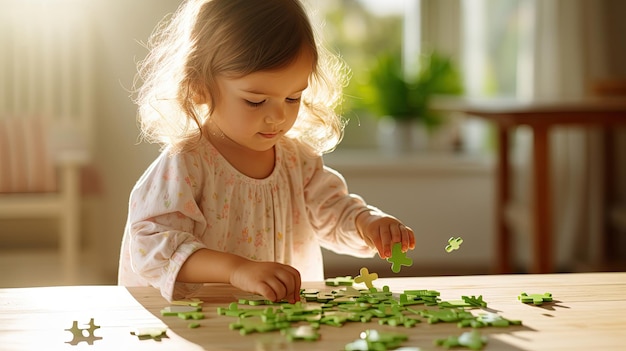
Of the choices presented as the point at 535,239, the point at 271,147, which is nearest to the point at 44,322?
the point at 271,147

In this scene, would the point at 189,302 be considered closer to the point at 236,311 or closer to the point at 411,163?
the point at 236,311

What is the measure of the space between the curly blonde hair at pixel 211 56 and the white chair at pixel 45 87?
9.07ft

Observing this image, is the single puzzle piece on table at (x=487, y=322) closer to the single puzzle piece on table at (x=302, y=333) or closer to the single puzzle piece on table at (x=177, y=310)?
the single puzzle piece on table at (x=302, y=333)

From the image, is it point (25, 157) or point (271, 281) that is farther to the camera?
point (25, 157)

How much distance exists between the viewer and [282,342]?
88cm

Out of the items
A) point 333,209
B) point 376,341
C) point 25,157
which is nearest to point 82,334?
point 376,341

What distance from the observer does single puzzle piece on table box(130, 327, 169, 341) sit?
2.92ft

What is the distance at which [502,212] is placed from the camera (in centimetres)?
412

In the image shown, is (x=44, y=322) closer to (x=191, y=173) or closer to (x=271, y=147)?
(x=191, y=173)

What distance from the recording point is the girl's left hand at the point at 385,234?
129 cm

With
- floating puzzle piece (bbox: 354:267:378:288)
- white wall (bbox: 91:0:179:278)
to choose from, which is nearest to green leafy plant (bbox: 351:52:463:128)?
white wall (bbox: 91:0:179:278)

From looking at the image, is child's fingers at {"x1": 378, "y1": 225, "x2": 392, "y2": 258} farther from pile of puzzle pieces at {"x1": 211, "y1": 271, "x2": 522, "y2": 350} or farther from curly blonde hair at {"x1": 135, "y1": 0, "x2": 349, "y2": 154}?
curly blonde hair at {"x1": 135, "y1": 0, "x2": 349, "y2": 154}

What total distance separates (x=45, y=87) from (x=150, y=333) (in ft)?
12.4

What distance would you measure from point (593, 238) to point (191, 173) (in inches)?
142
